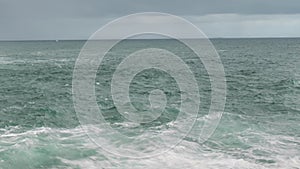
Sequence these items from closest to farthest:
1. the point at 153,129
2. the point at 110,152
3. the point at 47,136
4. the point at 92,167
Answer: the point at 92,167 → the point at 110,152 → the point at 47,136 → the point at 153,129

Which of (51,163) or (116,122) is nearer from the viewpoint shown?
(51,163)

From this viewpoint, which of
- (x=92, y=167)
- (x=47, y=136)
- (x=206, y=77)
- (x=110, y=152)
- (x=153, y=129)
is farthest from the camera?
(x=206, y=77)

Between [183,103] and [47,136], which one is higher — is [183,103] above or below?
above

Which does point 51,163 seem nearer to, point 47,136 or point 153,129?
point 47,136

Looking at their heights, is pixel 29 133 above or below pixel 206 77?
below

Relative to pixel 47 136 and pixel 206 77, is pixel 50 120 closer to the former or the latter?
pixel 47 136

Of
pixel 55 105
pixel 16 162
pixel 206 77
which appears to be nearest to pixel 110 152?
pixel 16 162

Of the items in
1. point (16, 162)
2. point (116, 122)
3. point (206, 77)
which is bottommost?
point (16, 162)

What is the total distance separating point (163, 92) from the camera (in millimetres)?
33531

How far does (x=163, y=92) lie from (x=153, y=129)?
13.0m

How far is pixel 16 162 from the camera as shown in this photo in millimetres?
15234

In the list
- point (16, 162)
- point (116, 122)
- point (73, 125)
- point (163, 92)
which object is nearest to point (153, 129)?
point (116, 122)

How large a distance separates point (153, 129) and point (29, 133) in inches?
235

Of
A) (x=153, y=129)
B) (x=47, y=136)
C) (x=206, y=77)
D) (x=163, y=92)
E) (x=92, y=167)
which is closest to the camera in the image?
(x=92, y=167)
